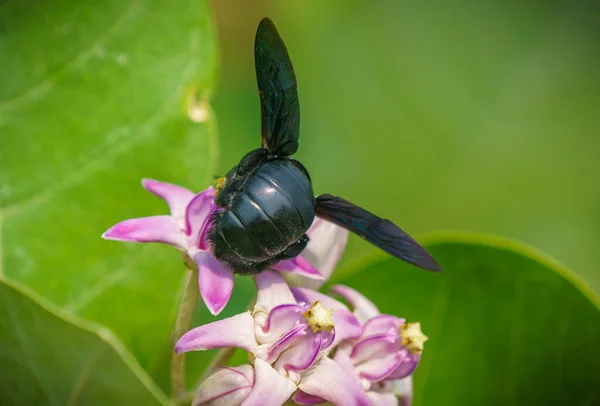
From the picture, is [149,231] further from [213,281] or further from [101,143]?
[101,143]

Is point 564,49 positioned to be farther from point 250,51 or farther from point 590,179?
point 250,51

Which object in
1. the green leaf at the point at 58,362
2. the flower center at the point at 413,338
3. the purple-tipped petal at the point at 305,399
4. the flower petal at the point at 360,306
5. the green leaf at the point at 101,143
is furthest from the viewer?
the green leaf at the point at 101,143

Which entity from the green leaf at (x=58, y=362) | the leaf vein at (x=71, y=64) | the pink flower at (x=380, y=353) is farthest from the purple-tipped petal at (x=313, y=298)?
the leaf vein at (x=71, y=64)

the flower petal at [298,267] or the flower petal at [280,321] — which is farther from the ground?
the flower petal at [298,267]

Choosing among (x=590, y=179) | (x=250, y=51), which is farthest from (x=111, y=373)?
(x=590, y=179)

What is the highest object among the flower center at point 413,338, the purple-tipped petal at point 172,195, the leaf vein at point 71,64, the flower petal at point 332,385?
the leaf vein at point 71,64

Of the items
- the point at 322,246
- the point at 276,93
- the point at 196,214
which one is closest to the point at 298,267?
the point at 322,246

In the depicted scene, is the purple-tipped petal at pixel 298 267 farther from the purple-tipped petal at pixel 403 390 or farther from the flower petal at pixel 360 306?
the purple-tipped petal at pixel 403 390

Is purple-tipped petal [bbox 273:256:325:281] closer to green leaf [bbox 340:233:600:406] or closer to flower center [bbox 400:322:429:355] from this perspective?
flower center [bbox 400:322:429:355]
